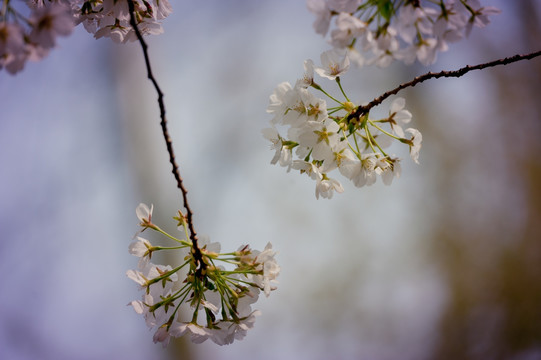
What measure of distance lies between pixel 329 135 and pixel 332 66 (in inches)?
4.8

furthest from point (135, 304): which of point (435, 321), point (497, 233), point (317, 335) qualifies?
point (497, 233)

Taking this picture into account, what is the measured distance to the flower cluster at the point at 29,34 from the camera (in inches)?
13.7

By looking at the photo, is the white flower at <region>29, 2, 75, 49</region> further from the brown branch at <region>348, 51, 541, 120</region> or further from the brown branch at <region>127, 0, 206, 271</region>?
the brown branch at <region>348, 51, 541, 120</region>

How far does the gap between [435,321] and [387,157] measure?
2.85m

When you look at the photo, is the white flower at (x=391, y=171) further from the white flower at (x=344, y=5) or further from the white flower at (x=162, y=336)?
the white flower at (x=162, y=336)

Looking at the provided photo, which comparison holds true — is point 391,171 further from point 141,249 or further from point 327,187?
point 141,249

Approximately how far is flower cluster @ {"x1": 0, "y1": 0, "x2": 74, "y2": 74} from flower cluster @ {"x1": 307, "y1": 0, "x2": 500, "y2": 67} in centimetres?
25

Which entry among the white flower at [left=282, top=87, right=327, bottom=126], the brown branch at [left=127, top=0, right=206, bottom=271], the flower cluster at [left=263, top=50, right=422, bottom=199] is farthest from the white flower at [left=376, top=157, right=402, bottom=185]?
the brown branch at [left=127, top=0, right=206, bottom=271]

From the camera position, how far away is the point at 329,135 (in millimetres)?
474

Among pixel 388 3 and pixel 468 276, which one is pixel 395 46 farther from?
pixel 468 276

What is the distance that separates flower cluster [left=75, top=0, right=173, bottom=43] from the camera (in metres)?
0.49

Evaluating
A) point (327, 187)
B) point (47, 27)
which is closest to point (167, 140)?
point (47, 27)

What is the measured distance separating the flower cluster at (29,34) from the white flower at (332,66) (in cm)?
31

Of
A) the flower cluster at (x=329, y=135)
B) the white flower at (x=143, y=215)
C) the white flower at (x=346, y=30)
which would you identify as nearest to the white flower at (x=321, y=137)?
the flower cluster at (x=329, y=135)
